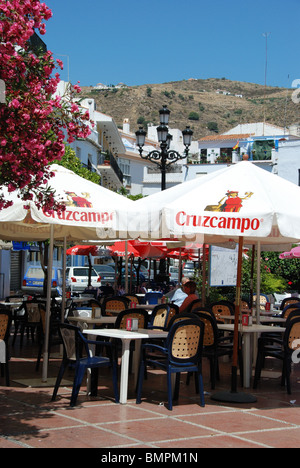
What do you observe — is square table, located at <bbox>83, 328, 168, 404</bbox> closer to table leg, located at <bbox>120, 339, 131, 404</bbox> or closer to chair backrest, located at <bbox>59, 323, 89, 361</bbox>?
table leg, located at <bbox>120, 339, 131, 404</bbox>

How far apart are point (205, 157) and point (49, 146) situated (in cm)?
5880

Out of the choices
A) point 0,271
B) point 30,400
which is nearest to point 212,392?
point 30,400

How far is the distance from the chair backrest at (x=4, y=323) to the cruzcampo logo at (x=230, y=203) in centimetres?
326

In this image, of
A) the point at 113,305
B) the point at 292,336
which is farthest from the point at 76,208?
the point at 113,305

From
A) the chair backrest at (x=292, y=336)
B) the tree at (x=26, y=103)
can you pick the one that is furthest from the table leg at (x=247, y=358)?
the tree at (x=26, y=103)

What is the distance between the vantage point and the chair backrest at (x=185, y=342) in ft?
26.6

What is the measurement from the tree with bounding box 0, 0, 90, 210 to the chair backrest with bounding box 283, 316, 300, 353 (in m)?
4.49

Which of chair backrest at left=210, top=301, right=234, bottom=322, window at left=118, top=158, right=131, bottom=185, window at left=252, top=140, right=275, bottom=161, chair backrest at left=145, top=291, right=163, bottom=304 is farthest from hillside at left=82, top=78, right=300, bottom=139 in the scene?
chair backrest at left=210, top=301, right=234, bottom=322

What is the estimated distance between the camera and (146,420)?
7.28m

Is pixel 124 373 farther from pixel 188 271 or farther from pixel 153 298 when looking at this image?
pixel 188 271

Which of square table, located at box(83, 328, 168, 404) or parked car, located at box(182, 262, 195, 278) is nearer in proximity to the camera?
square table, located at box(83, 328, 168, 404)

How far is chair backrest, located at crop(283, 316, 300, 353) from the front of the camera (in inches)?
370

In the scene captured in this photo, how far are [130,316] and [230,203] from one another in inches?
110

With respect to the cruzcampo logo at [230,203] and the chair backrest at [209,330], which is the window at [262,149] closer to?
the chair backrest at [209,330]
